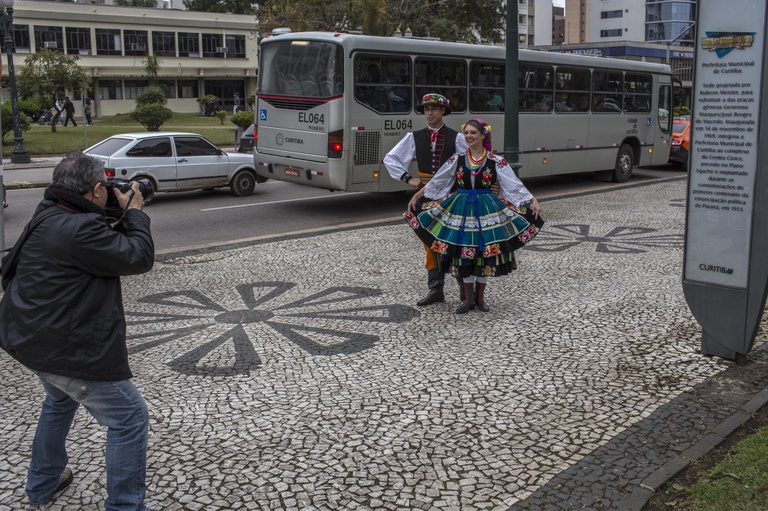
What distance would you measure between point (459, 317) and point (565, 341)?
1.10m

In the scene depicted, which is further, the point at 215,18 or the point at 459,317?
the point at 215,18

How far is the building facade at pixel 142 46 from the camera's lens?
54750 millimetres

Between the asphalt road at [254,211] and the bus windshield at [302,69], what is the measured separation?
7.28ft

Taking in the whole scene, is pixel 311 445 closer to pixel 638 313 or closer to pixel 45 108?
pixel 638 313

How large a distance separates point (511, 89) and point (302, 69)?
3.71 metres

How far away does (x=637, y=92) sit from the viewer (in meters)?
19.3

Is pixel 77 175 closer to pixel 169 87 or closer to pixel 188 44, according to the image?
pixel 169 87

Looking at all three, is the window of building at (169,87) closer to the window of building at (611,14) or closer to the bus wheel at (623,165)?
the bus wheel at (623,165)

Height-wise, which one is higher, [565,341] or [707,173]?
[707,173]

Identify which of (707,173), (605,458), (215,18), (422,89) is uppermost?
(215,18)

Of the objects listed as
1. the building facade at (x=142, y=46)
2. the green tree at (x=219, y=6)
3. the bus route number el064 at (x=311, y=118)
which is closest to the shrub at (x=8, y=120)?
the bus route number el064 at (x=311, y=118)

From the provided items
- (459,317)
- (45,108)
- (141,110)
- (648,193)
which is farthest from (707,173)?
(45,108)

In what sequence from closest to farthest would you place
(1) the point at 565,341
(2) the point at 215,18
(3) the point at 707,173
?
1. (3) the point at 707,173
2. (1) the point at 565,341
3. (2) the point at 215,18

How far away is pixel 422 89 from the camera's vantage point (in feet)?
46.0
